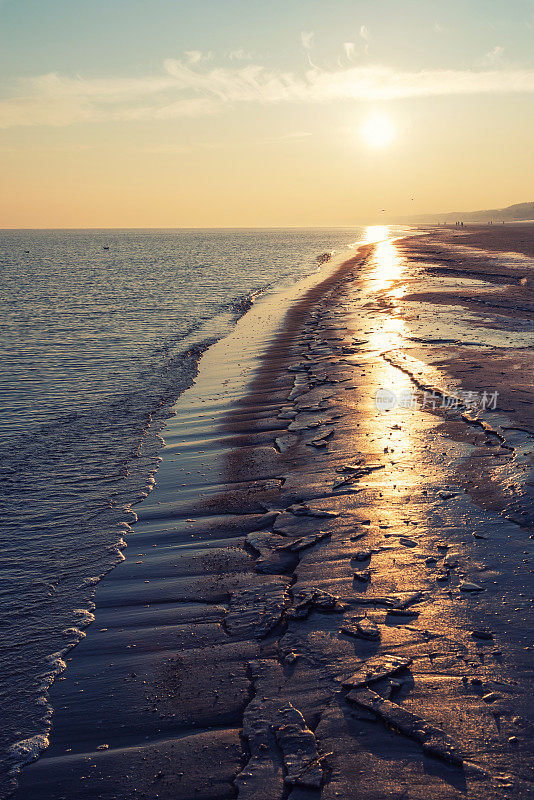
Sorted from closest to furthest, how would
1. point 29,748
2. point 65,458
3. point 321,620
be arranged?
point 29,748
point 321,620
point 65,458

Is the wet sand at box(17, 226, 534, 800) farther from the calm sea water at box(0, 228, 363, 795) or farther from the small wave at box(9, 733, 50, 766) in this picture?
the calm sea water at box(0, 228, 363, 795)

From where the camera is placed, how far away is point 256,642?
16.7 ft

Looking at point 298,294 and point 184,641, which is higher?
point 298,294

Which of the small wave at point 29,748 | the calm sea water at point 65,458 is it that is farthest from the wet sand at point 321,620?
the calm sea water at point 65,458

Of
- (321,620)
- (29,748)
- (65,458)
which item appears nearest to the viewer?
(29,748)

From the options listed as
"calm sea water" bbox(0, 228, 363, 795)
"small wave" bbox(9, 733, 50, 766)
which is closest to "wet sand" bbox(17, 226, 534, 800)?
"small wave" bbox(9, 733, 50, 766)

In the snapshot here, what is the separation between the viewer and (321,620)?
5.27m

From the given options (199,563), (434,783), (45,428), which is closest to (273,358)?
(45,428)

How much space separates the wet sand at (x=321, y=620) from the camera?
380 centimetres

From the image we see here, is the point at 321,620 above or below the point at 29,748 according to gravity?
above

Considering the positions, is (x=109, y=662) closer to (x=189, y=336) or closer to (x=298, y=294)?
(x=189, y=336)

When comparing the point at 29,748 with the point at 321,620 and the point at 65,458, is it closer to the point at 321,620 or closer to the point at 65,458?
the point at 321,620

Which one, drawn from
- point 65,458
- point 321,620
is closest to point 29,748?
point 321,620

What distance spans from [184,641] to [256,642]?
0.70 m
